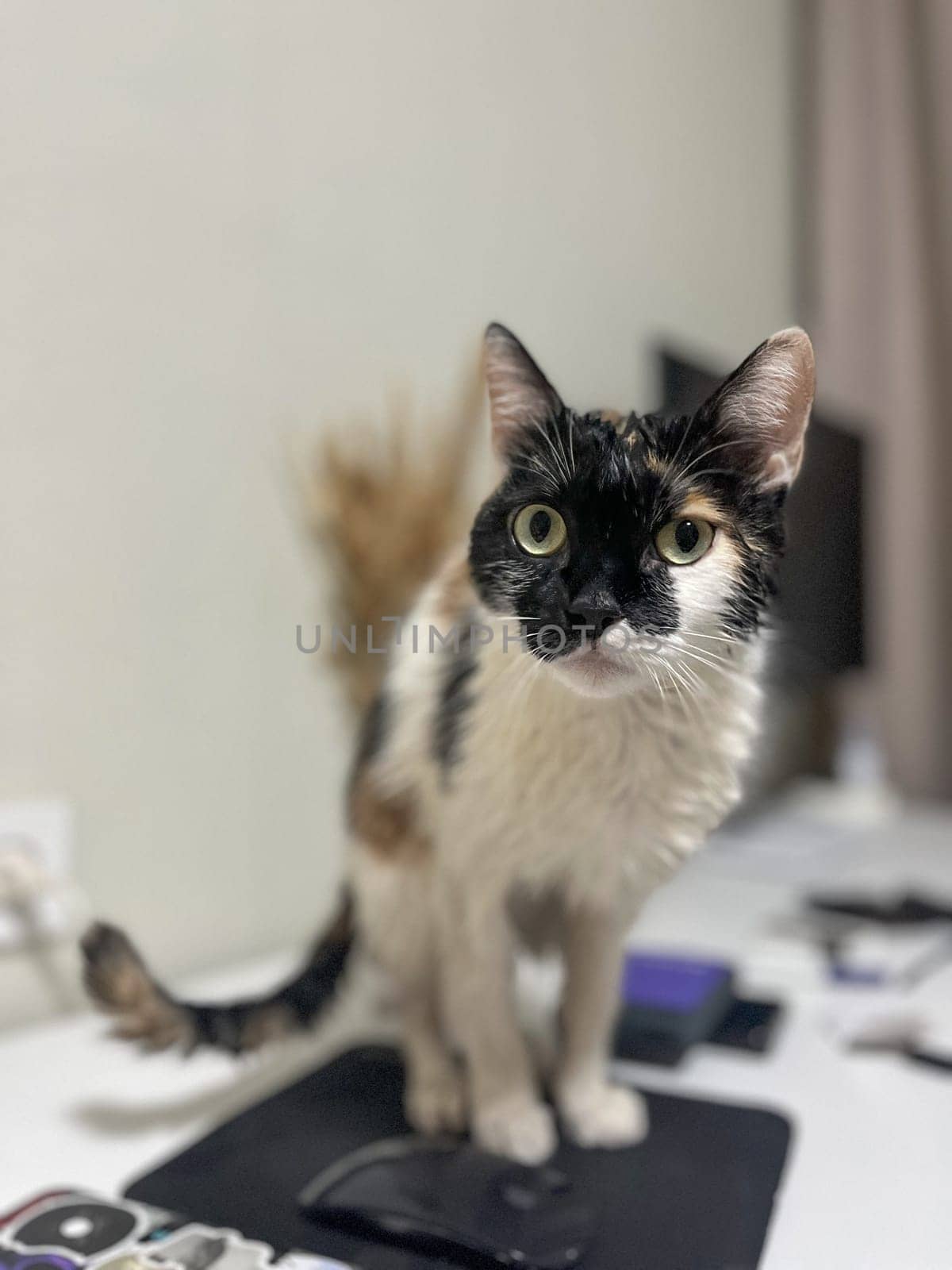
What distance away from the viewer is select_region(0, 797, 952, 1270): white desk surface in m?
0.54

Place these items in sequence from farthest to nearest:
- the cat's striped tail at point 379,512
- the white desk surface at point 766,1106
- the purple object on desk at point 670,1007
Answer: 1. the cat's striped tail at point 379,512
2. the purple object on desk at point 670,1007
3. the white desk surface at point 766,1106

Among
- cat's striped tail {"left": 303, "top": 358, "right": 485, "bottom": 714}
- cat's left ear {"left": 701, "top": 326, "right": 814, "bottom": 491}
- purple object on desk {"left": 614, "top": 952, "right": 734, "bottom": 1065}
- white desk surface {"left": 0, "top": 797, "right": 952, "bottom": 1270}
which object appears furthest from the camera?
cat's striped tail {"left": 303, "top": 358, "right": 485, "bottom": 714}

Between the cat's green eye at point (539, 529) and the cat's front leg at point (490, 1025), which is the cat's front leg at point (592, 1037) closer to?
the cat's front leg at point (490, 1025)

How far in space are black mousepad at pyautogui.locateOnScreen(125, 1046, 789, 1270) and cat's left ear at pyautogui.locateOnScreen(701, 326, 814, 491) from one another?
40 centimetres

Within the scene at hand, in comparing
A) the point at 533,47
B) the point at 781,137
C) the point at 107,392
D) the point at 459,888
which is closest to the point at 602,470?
the point at 459,888

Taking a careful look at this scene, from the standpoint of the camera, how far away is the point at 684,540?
0.45 m

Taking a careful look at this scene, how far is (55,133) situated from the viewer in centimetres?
75

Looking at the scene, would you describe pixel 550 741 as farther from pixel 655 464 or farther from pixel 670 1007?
pixel 670 1007

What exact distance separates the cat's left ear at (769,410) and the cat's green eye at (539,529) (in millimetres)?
85

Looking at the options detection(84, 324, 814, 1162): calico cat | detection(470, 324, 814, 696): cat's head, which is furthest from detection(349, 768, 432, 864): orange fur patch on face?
detection(470, 324, 814, 696): cat's head

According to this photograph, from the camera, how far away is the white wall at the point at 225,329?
2.50 ft

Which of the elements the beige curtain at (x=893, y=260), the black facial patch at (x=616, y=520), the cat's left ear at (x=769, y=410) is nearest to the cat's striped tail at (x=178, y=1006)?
the black facial patch at (x=616, y=520)

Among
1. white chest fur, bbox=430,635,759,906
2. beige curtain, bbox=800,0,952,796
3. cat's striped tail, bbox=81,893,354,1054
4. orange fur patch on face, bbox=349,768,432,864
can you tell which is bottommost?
cat's striped tail, bbox=81,893,354,1054

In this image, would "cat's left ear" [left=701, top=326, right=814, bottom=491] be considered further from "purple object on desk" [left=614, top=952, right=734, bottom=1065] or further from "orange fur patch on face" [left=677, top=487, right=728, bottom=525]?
"purple object on desk" [left=614, top=952, right=734, bottom=1065]
